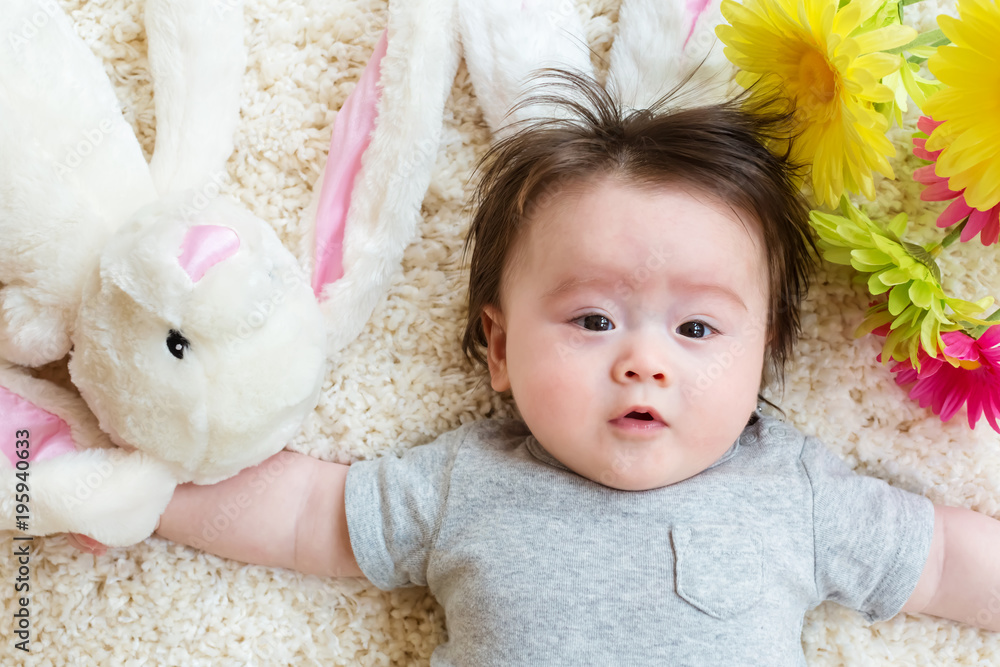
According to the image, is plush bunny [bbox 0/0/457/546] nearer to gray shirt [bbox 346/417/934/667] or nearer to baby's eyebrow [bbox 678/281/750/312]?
gray shirt [bbox 346/417/934/667]

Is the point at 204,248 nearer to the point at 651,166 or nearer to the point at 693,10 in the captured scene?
the point at 651,166

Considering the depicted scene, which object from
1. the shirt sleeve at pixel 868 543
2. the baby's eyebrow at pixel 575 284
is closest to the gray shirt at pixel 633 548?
the shirt sleeve at pixel 868 543

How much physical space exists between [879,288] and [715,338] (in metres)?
0.22

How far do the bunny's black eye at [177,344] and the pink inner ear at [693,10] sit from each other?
739 millimetres

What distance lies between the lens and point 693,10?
1073mm

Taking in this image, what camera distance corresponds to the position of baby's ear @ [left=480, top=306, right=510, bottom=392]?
42.3 inches

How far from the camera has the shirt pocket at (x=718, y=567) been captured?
94 centimetres

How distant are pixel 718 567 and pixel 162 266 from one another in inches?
28.3

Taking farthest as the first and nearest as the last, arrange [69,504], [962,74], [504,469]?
[504,469], [69,504], [962,74]

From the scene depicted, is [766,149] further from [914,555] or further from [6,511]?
[6,511]

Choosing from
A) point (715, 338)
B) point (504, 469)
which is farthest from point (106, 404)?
point (715, 338)

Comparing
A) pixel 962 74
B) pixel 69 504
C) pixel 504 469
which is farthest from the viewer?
pixel 504 469

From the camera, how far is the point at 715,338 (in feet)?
3.15

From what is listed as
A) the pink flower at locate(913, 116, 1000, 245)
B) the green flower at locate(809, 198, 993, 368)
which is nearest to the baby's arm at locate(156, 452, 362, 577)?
the green flower at locate(809, 198, 993, 368)
